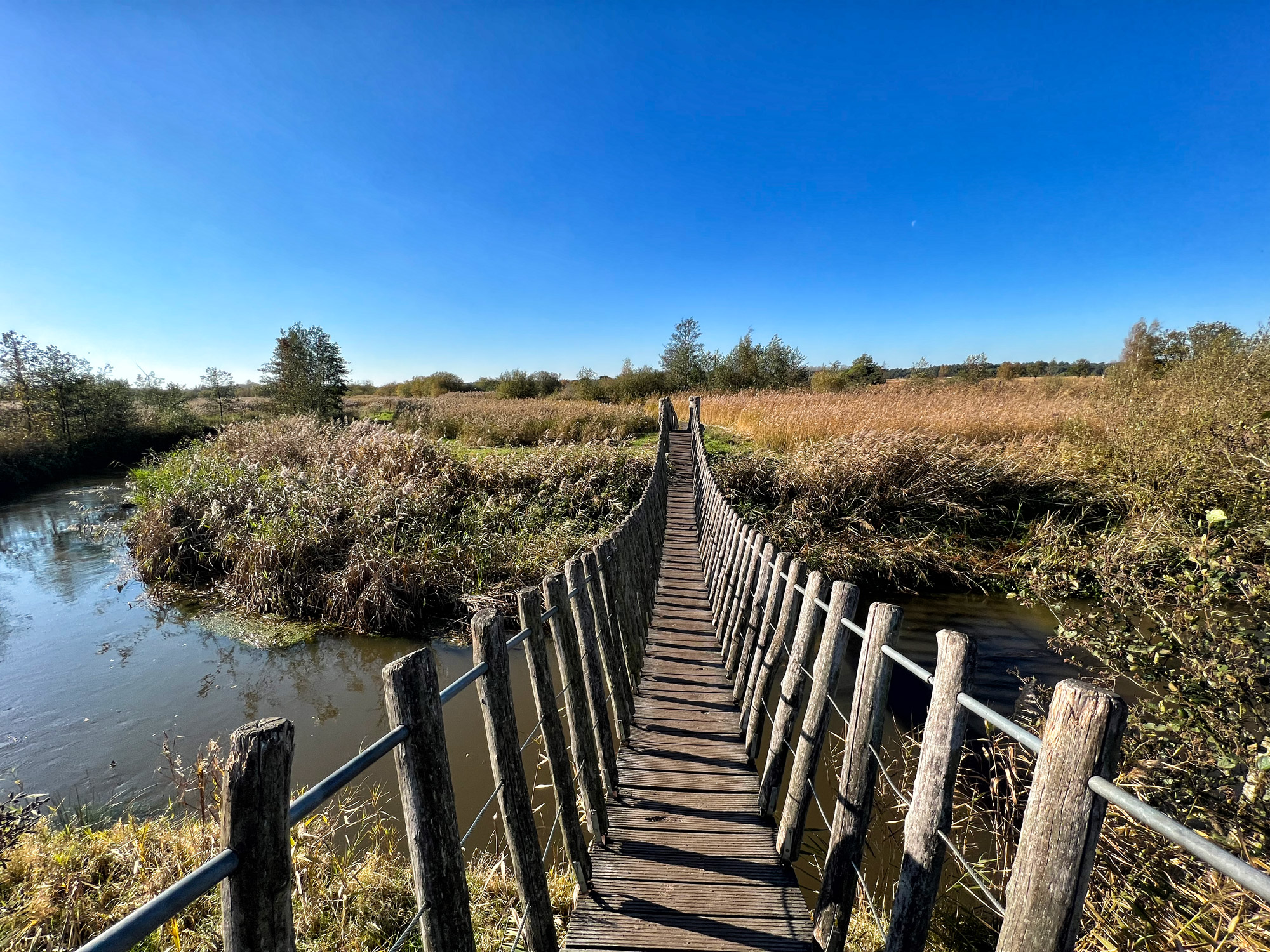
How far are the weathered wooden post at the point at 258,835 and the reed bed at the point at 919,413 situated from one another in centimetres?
1347

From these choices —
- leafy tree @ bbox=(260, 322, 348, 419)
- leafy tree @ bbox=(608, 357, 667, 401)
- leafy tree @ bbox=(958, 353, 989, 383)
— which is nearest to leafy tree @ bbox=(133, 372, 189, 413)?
leafy tree @ bbox=(260, 322, 348, 419)

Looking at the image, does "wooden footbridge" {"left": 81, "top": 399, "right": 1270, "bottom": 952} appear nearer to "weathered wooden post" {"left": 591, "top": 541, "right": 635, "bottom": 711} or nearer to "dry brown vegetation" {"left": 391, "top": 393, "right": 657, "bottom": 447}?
"weathered wooden post" {"left": 591, "top": 541, "right": 635, "bottom": 711}

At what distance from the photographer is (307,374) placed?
26.5 metres

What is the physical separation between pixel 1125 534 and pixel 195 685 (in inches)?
545

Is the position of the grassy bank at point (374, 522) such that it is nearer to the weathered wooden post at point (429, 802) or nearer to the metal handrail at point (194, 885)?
the weathered wooden post at point (429, 802)

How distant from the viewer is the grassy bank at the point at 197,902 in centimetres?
312

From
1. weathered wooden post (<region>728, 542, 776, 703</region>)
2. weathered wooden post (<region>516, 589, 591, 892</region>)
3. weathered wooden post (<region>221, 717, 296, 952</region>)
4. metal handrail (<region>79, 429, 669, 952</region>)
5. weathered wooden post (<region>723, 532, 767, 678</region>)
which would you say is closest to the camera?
metal handrail (<region>79, 429, 669, 952</region>)

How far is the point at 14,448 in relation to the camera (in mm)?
19438

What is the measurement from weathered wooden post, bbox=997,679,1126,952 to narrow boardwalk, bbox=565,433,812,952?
1381 millimetres

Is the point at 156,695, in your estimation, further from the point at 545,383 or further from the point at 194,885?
the point at 545,383

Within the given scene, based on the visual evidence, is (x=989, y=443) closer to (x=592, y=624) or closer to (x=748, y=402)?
(x=748, y=402)

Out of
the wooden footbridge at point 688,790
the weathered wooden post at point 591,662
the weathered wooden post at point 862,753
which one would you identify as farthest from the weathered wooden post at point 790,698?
the weathered wooden post at point 591,662

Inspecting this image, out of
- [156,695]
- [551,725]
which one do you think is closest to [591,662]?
[551,725]

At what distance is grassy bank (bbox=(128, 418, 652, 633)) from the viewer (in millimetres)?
8797
